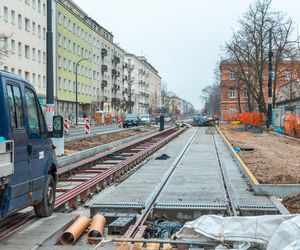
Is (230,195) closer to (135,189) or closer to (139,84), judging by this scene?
(135,189)

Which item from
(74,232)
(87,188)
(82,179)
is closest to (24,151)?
(74,232)

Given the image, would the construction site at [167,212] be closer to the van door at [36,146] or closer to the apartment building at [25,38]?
the van door at [36,146]

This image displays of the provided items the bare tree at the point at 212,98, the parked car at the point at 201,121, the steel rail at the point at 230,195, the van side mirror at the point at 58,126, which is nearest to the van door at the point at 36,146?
the van side mirror at the point at 58,126

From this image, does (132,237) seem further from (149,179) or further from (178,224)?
(149,179)

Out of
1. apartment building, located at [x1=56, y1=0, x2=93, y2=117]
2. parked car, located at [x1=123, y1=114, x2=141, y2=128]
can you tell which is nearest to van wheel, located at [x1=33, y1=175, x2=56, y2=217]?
parked car, located at [x1=123, y1=114, x2=141, y2=128]

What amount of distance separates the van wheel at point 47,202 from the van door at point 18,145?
3.26ft

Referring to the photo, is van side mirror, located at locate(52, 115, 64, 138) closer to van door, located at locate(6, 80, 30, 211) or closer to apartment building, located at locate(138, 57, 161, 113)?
van door, located at locate(6, 80, 30, 211)

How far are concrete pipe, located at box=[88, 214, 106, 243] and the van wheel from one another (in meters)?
0.92

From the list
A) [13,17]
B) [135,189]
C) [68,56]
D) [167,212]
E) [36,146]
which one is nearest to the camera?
[36,146]

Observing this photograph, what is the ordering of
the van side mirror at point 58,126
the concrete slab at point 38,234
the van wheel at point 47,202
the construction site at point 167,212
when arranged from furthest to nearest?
1. the van wheel at point 47,202
2. the van side mirror at point 58,126
3. the concrete slab at point 38,234
4. the construction site at point 167,212

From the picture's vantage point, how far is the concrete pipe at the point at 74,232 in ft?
23.6

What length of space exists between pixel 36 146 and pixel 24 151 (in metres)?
0.57

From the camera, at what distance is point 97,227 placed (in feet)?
25.0

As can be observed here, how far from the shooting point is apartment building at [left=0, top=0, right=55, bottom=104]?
54688 millimetres
